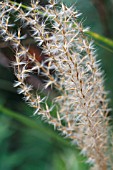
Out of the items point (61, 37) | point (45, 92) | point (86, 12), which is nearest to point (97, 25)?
point (86, 12)

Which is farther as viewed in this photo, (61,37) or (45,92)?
(45,92)

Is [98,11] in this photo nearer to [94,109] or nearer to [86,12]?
[86,12]

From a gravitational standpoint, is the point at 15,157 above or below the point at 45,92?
below

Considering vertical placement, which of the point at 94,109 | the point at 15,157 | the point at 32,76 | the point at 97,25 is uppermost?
the point at 97,25

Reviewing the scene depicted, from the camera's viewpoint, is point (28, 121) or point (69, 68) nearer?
point (69, 68)

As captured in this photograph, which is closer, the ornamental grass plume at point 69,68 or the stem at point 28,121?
the ornamental grass plume at point 69,68

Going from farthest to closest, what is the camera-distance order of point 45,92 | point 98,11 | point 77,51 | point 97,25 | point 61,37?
point 97,25 → point 98,11 → point 45,92 → point 77,51 → point 61,37

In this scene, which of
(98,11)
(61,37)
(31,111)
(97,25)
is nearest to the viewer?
(61,37)

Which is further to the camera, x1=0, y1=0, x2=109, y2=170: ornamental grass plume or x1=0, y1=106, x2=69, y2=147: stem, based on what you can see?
x1=0, y1=106, x2=69, y2=147: stem
